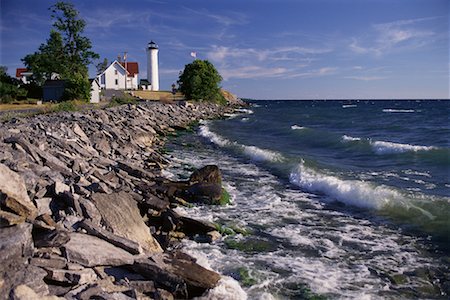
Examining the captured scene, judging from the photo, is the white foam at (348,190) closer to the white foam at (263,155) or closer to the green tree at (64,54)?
the white foam at (263,155)

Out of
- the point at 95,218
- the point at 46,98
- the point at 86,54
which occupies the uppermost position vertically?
the point at 86,54

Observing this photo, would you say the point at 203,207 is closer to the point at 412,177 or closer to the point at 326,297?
the point at 326,297

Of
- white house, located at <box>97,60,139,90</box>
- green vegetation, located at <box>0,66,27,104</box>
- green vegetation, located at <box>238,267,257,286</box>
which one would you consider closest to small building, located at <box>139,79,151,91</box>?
white house, located at <box>97,60,139,90</box>

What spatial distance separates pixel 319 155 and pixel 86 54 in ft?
157

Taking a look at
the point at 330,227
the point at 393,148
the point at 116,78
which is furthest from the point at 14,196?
the point at 116,78

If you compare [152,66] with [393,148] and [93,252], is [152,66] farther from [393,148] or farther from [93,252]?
[93,252]

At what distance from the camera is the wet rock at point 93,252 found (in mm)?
5914

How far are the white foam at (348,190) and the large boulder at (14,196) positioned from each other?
9.67 meters

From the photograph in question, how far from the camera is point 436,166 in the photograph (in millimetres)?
18516

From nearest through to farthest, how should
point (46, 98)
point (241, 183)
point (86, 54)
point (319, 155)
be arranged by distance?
point (241, 183) < point (319, 155) < point (46, 98) < point (86, 54)

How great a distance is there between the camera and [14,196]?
634 centimetres

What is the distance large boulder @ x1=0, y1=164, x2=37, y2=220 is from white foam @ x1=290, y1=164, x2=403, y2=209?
9.67 m

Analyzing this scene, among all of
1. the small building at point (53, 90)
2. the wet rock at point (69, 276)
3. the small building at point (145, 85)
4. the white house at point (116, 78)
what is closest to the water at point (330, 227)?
the wet rock at point (69, 276)

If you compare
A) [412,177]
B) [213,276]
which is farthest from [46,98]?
[213,276]
